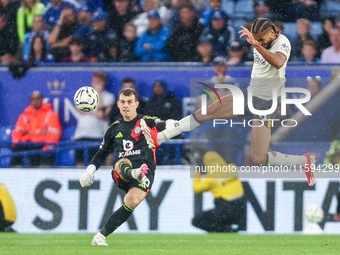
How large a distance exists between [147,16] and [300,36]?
2.58 metres

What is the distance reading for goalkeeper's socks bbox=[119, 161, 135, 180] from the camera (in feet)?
22.6

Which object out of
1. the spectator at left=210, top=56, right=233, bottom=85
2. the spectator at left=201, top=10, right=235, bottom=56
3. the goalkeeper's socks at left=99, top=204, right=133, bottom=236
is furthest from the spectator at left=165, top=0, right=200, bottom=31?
the goalkeeper's socks at left=99, top=204, right=133, bottom=236

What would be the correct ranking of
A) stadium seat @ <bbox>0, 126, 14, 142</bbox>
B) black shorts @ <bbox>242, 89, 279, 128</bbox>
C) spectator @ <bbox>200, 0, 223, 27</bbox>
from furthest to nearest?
spectator @ <bbox>200, 0, 223, 27</bbox> → stadium seat @ <bbox>0, 126, 14, 142</bbox> → black shorts @ <bbox>242, 89, 279, 128</bbox>

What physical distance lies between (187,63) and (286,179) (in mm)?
2336

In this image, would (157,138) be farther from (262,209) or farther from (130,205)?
(262,209)

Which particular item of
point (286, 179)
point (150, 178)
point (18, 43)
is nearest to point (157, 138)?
point (150, 178)

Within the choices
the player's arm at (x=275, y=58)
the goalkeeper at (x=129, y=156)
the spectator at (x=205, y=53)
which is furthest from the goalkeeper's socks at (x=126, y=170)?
the spectator at (x=205, y=53)

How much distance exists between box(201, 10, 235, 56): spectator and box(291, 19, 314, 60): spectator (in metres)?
1.04

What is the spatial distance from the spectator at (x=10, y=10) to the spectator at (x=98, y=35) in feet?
4.43

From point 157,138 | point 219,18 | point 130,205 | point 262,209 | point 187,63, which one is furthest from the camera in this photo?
point 219,18

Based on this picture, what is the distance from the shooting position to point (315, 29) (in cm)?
1050

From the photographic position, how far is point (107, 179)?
9.04 m

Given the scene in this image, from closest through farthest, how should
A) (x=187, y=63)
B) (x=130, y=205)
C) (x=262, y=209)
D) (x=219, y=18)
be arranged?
(x=130, y=205) < (x=262, y=209) < (x=187, y=63) < (x=219, y=18)

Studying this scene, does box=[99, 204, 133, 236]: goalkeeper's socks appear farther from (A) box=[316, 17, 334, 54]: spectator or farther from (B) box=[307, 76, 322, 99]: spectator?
(A) box=[316, 17, 334, 54]: spectator
